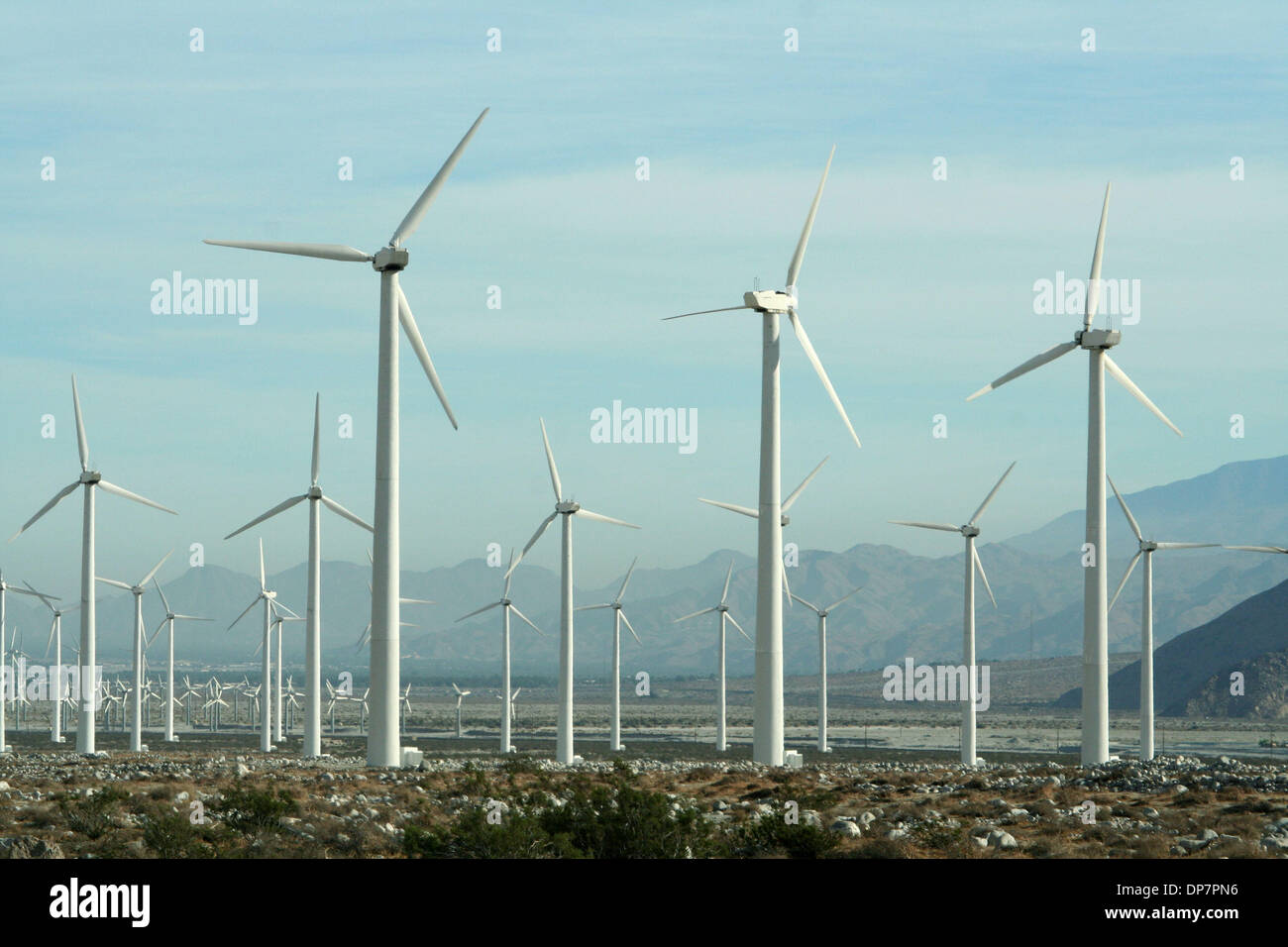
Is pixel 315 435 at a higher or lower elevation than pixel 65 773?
higher

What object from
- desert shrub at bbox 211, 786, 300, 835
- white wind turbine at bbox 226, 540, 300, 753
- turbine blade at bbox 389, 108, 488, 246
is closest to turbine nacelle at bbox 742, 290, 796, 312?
turbine blade at bbox 389, 108, 488, 246

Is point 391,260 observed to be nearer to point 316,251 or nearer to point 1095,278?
point 316,251

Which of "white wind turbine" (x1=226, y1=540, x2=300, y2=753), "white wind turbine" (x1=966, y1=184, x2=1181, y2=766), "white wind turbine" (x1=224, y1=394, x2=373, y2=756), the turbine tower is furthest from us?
"white wind turbine" (x1=226, y1=540, x2=300, y2=753)

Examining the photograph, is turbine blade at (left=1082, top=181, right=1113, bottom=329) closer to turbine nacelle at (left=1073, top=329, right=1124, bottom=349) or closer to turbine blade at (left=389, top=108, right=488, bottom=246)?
turbine nacelle at (left=1073, top=329, right=1124, bottom=349)

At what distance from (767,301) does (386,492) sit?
12.7 m

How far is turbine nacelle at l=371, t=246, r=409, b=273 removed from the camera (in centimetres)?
4238

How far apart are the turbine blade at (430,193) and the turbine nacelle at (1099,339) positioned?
22.4 m

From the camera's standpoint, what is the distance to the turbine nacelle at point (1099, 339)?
52312mm

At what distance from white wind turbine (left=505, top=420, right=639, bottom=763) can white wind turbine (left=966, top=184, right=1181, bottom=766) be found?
25157 millimetres
